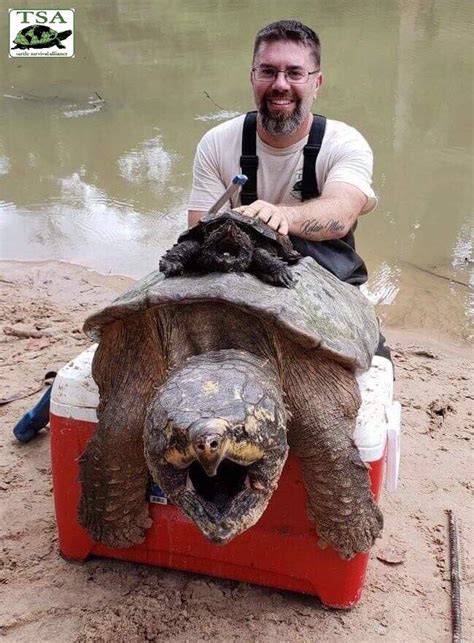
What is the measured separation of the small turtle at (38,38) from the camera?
47.9 ft

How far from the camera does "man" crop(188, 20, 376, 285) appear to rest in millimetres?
3234

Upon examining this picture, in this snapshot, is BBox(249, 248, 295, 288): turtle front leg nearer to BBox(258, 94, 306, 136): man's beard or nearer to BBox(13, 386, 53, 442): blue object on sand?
BBox(258, 94, 306, 136): man's beard

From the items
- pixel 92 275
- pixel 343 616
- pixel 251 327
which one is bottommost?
pixel 92 275

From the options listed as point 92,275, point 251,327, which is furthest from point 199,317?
point 92,275

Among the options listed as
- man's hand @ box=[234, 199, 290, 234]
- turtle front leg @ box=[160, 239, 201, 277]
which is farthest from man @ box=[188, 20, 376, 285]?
turtle front leg @ box=[160, 239, 201, 277]

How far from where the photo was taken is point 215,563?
254cm

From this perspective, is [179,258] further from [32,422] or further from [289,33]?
[289,33]

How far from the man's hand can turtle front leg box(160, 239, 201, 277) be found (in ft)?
0.88

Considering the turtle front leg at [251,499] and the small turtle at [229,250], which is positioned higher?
→ the small turtle at [229,250]

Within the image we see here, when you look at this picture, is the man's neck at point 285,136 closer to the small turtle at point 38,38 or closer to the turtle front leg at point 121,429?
the turtle front leg at point 121,429

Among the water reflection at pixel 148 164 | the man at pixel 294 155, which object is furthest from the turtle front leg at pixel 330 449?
the water reflection at pixel 148 164

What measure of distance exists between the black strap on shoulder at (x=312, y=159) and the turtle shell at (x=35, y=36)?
42.7 feet

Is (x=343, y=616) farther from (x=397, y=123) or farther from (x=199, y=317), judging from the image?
(x=397, y=123)

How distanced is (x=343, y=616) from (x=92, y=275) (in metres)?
4.03
